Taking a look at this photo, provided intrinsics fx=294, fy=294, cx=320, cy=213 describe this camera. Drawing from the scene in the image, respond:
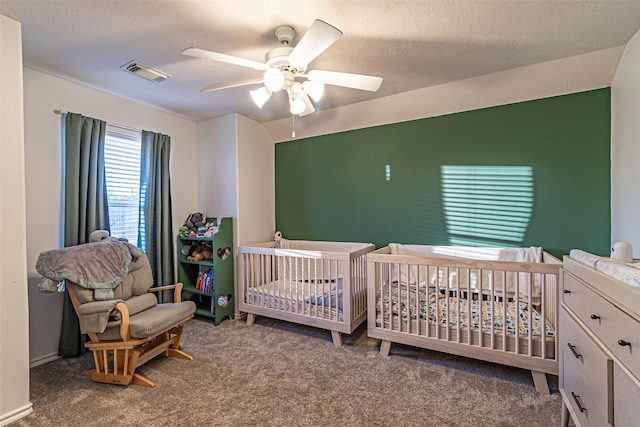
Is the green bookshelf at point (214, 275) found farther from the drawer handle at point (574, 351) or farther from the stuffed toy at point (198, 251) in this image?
the drawer handle at point (574, 351)

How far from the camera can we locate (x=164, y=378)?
2023mm

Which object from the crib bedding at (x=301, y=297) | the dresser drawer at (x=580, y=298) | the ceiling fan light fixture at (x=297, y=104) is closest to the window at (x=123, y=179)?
the crib bedding at (x=301, y=297)

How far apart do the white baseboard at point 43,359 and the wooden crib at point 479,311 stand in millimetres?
2517

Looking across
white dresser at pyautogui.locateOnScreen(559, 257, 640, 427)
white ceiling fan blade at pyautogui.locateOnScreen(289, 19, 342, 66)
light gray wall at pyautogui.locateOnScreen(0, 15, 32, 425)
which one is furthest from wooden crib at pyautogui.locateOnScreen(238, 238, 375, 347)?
light gray wall at pyautogui.locateOnScreen(0, 15, 32, 425)

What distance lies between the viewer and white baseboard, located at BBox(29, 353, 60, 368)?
2.21 meters

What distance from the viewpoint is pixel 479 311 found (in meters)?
2.06

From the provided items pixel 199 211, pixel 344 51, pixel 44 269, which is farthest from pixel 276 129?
pixel 44 269

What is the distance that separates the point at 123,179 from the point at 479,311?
330cm

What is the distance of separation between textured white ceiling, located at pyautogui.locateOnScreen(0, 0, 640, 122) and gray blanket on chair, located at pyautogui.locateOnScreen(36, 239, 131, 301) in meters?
1.39

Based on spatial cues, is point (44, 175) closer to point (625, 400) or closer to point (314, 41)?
point (314, 41)

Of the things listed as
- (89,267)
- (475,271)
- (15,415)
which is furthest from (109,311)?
(475,271)

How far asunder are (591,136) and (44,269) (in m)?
4.09

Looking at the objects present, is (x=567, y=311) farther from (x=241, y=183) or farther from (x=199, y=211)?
(x=199, y=211)

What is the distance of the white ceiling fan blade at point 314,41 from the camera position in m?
1.25
